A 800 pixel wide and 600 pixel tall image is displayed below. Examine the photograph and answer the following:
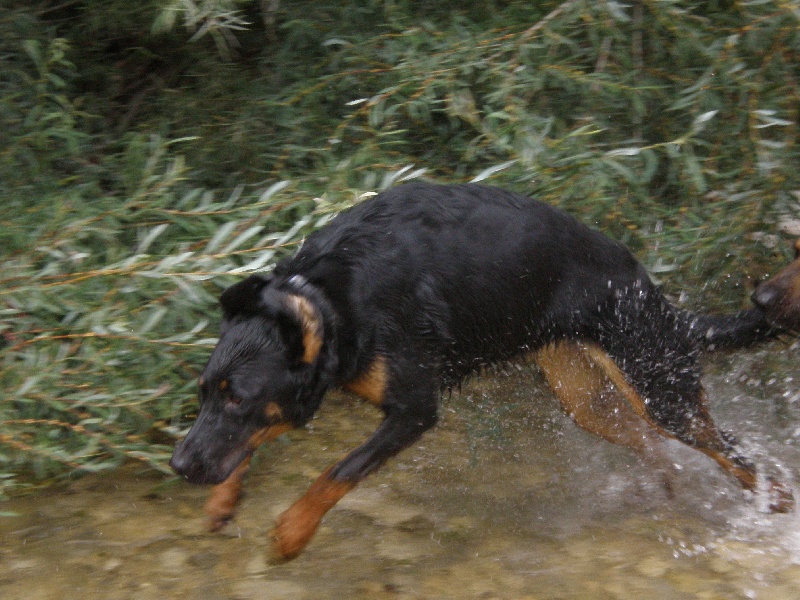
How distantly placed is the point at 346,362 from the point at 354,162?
1703 millimetres

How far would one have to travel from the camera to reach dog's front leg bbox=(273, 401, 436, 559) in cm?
345

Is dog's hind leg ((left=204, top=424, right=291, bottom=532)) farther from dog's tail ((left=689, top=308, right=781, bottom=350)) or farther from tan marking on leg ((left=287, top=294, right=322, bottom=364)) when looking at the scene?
dog's tail ((left=689, top=308, right=781, bottom=350))

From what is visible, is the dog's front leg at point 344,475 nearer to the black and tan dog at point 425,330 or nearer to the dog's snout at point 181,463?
the black and tan dog at point 425,330

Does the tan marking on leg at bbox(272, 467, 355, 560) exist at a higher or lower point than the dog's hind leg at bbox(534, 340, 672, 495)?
higher

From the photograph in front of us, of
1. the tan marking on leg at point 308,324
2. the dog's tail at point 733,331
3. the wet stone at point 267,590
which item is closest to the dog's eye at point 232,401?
the tan marking on leg at point 308,324

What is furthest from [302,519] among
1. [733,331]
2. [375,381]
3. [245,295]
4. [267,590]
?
[733,331]

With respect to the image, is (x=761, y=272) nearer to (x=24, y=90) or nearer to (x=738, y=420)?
(x=738, y=420)

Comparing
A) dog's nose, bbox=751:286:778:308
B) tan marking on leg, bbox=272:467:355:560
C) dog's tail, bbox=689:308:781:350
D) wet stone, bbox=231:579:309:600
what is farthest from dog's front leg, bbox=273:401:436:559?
dog's nose, bbox=751:286:778:308

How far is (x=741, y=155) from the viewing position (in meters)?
5.11

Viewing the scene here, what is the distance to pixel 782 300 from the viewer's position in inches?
165

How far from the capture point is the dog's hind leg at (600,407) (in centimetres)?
444

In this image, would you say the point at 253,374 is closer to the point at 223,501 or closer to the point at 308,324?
the point at 308,324

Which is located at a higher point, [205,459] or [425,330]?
[425,330]

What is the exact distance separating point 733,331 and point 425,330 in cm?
141
